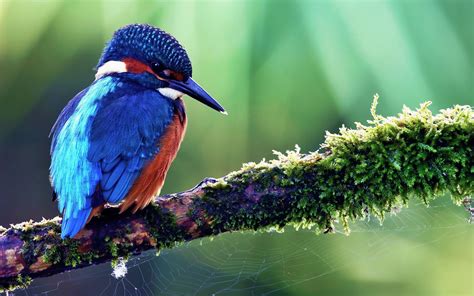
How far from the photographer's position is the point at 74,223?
7.42 feet

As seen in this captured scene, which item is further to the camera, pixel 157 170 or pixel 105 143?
pixel 157 170

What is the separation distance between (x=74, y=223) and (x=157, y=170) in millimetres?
437

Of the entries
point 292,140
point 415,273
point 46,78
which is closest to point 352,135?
point 292,140

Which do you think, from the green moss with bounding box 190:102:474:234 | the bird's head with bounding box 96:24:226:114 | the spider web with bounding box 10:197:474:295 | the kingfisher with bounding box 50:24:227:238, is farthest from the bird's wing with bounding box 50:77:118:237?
the spider web with bounding box 10:197:474:295

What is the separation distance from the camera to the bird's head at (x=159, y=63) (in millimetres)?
2740

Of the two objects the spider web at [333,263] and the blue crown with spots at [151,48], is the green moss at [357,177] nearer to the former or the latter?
the blue crown with spots at [151,48]

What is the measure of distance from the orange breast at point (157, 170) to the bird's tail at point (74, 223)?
15 cm

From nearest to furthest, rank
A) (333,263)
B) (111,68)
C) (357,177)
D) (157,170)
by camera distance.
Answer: (357,177) < (157,170) < (111,68) < (333,263)

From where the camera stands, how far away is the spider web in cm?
440

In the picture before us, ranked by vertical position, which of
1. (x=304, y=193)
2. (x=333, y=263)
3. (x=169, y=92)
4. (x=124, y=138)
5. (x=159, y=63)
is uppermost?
(x=159, y=63)

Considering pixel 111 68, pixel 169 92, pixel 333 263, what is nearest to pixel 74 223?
pixel 169 92

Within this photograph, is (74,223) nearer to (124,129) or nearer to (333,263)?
(124,129)

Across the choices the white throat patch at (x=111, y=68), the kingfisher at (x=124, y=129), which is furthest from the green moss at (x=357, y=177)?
the white throat patch at (x=111, y=68)

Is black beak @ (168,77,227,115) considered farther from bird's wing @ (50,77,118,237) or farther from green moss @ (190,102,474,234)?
green moss @ (190,102,474,234)
